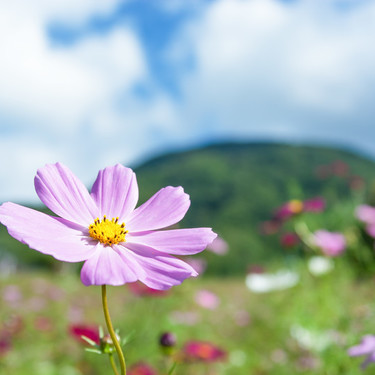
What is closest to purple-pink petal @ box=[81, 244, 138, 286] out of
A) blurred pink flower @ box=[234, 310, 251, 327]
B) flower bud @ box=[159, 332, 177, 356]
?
flower bud @ box=[159, 332, 177, 356]

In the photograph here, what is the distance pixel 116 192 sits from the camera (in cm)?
69

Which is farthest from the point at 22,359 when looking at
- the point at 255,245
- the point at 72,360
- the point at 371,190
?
the point at 255,245

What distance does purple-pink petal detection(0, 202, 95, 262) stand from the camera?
0.51 m

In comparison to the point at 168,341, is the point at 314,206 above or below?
below

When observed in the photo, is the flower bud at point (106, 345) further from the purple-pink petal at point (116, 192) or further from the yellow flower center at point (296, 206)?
the yellow flower center at point (296, 206)

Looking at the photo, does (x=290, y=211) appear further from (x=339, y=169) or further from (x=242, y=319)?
(x=242, y=319)

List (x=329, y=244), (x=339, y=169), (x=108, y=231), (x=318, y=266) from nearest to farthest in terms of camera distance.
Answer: (x=108, y=231) < (x=329, y=244) < (x=318, y=266) < (x=339, y=169)

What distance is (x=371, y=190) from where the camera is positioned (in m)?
7.66

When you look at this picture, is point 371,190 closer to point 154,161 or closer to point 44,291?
point 44,291

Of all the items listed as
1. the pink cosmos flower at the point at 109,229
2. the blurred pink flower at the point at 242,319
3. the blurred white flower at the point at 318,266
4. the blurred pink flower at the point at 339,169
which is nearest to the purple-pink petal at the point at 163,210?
the pink cosmos flower at the point at 109,229

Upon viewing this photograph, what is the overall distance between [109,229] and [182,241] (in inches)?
3.9

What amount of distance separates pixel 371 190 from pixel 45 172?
7.63 m

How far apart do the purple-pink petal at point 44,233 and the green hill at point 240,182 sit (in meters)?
32.8

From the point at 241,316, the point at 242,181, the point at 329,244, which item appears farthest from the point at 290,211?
the point at 242,181
